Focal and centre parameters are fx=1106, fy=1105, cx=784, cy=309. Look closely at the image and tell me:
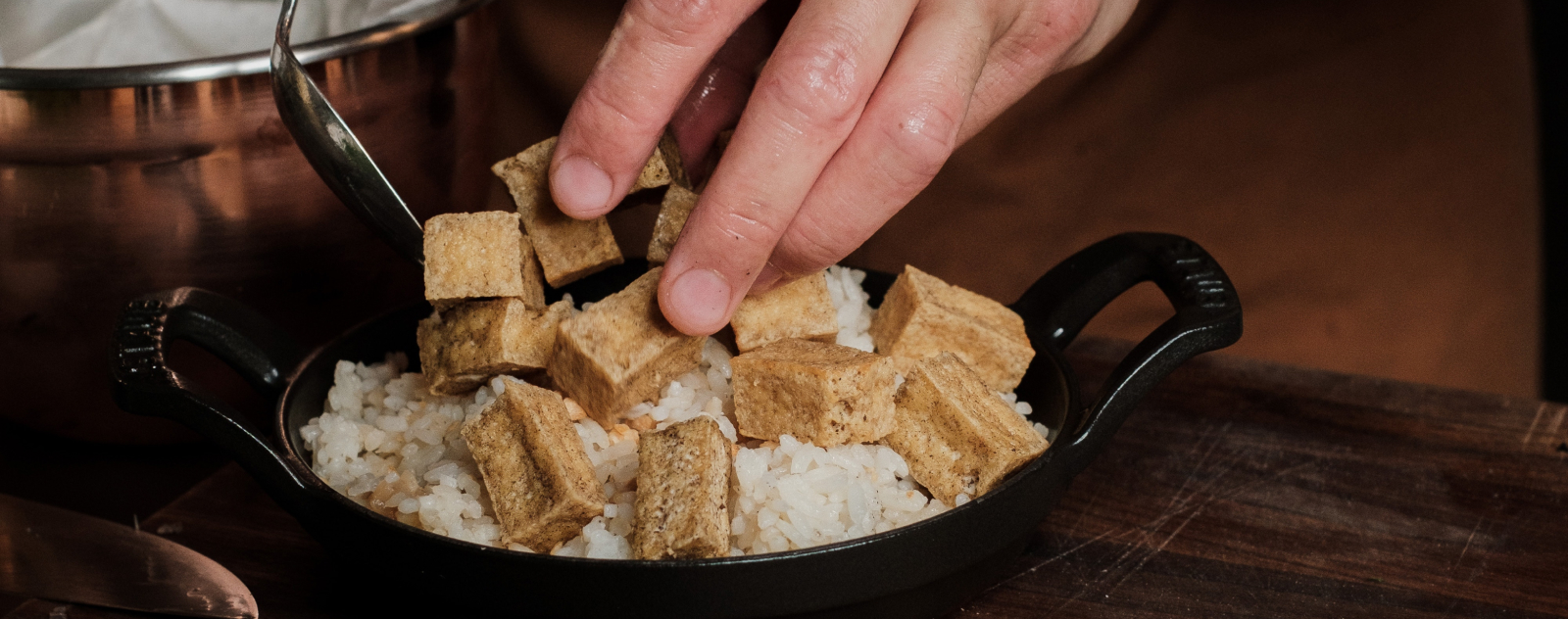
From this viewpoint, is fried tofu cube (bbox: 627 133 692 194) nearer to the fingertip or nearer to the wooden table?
the fingertip

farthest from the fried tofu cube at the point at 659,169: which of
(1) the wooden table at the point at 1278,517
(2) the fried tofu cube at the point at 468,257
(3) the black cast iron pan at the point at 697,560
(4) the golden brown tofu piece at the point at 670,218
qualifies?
(1) the wooden table at the point at 1278,517

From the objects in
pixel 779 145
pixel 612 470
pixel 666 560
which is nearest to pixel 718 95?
pixel 779 145

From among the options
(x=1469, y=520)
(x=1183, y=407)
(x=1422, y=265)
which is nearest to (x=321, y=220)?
(x=1183, y=407)

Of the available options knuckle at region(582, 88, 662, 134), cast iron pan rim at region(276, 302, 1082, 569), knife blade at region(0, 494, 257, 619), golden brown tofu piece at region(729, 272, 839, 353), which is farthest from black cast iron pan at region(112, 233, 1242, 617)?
knuckle at region(582, 88, 662, 134)

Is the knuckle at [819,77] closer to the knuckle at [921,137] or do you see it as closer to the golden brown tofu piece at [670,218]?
the knuckle at [921,137]

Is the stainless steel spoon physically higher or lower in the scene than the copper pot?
higher
